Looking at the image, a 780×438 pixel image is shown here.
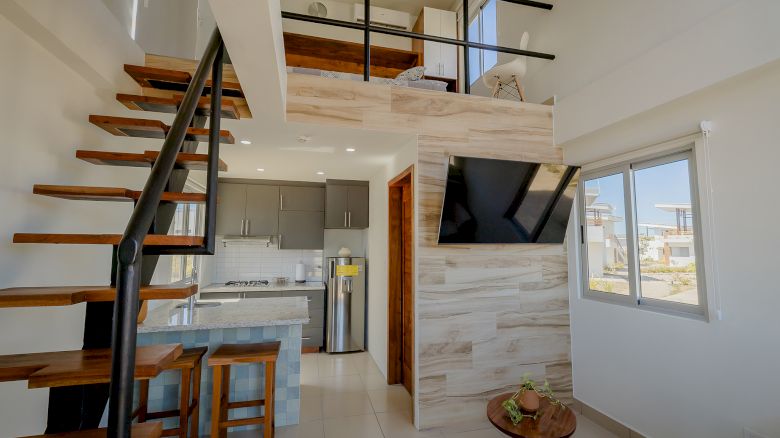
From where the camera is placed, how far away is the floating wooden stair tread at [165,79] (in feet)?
6.89

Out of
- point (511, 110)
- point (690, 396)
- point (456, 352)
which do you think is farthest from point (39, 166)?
point (690, 396)

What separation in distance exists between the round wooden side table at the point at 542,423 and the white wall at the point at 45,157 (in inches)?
92.4

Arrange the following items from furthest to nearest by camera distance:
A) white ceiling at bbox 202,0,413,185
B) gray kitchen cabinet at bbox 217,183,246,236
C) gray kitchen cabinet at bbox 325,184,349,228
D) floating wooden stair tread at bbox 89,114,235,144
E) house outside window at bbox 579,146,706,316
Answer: gray kitchen cabinet at bbox 325,184,349,228 < gray kitchen cabinet at bbox 217,183,246,236 < house outside window at bbox 579,146,706,316 < floating wooden stair tread at bbox 89,114,235,144 < white ceiling at bbox 202,0,413,185

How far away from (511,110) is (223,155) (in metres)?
2.85

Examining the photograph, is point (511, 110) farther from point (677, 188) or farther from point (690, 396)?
point (690, 396)

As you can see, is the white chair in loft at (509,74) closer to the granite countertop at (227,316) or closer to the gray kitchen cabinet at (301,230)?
the granite countertop at (227,316)

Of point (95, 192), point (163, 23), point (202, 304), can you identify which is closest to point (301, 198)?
point (202, 304)

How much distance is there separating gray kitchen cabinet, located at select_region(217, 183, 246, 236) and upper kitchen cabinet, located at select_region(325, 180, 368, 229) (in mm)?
1156

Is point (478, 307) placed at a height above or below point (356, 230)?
below

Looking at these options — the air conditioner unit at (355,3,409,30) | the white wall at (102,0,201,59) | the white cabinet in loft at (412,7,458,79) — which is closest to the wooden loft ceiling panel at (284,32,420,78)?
the white cabinet in loft at (412,7,458,79)

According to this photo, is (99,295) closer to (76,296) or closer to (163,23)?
(76,296)

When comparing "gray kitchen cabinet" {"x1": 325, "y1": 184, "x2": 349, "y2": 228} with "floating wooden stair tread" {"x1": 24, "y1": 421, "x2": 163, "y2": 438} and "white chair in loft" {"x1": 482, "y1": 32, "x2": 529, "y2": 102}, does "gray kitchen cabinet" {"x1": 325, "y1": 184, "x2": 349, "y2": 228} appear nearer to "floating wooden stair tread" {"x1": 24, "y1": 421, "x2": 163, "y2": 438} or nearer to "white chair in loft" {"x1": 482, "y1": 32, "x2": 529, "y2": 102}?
"white chair in loft" {"x1": 482, "y1": 32, "x2": 529, "y2": 102}

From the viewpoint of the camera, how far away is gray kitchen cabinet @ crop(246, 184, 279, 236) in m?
Result: 4.88

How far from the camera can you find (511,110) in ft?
10.0
